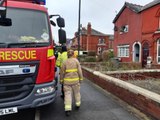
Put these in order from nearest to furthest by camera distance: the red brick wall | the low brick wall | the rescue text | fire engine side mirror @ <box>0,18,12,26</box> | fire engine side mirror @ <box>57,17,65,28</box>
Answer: the rescue text → fire engine side mirror @ <box>0,18,12,26</box> → the low brick wall → fire engine side mirror @ <box>57,17,65,28</box> → the red brick wall

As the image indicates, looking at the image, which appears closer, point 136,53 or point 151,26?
point 151,26

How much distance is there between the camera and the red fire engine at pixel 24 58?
15.3 feet

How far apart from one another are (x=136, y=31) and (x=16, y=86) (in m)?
21.9

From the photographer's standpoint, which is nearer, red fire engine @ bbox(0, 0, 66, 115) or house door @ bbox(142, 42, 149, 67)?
red fire engine @ bbox(0, 0, 66, 115)

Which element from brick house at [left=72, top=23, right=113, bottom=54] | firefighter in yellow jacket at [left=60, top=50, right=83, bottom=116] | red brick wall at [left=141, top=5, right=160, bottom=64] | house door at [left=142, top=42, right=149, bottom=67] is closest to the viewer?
firefighter in yellow jacket at [left=60, top=50, right=83, bottom=116]

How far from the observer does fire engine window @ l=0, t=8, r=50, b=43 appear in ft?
16.4

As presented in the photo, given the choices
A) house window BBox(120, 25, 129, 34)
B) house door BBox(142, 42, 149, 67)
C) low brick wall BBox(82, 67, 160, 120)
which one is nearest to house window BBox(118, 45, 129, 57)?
house window BBox(120, 25, 129, 34)

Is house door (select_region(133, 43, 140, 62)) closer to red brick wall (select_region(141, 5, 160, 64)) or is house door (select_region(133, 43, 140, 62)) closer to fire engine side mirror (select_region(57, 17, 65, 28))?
red brick wall (select_region(141, 5, 160, 64))

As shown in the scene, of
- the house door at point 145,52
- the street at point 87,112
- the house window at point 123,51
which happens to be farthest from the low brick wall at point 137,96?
the house window at point 123,51

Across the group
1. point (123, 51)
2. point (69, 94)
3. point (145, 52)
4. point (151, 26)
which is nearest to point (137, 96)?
point (69, 94)

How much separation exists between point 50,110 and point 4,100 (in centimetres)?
192

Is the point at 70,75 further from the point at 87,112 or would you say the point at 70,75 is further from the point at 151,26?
the point at 151,26

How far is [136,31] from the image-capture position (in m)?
24.7

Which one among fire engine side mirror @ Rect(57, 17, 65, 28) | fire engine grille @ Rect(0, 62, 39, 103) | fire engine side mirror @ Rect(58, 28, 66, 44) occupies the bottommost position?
fire engine grille @ Rect(0, 62, 39, 103)
